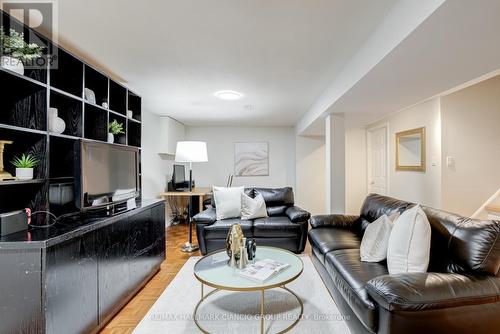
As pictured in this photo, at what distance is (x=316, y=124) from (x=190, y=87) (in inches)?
92.0

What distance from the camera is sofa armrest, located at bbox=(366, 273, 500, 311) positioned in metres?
1.28

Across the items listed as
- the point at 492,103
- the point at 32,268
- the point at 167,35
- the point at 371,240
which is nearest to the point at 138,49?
the point at 167,35

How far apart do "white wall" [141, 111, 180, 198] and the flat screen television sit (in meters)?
1.44

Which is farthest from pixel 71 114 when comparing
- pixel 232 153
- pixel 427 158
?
pixel 427 158

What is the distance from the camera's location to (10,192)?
1.76 meters

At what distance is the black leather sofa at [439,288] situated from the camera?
1.28m

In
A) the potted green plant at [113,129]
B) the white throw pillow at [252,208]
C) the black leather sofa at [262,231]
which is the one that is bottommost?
the black leather sofa at [262,231]

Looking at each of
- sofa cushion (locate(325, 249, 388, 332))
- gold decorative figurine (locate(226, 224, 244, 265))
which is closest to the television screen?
gold decorative figurine (locate(226, 224, 244, 265))

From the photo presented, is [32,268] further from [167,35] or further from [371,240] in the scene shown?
[371,240]

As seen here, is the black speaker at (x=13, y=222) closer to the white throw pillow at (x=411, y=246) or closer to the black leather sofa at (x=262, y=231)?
the black leather sofa at (x=262, y=231)

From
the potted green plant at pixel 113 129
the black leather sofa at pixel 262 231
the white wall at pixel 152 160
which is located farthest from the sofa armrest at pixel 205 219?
the potted green plant at pixel 113 129

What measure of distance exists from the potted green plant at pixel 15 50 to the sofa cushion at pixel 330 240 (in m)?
2.71

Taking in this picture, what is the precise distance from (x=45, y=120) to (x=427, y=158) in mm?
4384

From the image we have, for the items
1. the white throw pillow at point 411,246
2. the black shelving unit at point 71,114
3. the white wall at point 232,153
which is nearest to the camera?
the white throw pillow at point 411,246
